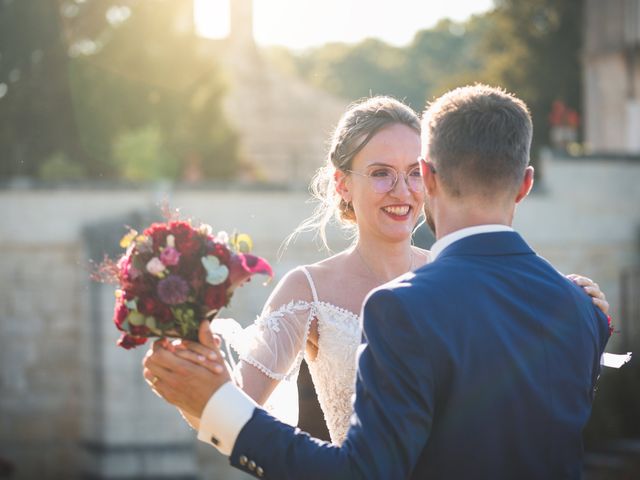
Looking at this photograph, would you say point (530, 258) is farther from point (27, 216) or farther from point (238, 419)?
point (27, 216)

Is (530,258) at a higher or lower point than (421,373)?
higher

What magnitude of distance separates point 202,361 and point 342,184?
143 cm

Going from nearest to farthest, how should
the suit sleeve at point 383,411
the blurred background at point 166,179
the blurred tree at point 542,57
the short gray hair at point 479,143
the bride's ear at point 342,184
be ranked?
the suit sleeve at point 383,411, the short gray hair at point 479,143, the bride's ear at point 342,184, the blurred background at point 166,179, the blurred tree at point 542,57

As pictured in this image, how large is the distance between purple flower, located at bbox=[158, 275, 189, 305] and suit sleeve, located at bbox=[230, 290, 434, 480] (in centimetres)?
53

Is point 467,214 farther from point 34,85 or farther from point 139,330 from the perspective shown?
point 34,85

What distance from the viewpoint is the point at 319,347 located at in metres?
4.02

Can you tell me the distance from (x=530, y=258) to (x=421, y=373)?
48 cm

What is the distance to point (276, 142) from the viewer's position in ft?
142

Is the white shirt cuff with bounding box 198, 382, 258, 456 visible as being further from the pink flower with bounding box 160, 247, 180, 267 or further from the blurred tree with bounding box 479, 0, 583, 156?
the blurred tree with bounding box 479, 0, 583, 156

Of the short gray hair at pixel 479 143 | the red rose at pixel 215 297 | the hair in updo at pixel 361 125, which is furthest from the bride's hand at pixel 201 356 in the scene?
the hair in updo at pixel 361 125

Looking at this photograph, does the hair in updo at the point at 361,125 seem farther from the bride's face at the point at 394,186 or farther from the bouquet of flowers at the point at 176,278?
the bouquet of flowers at the point at 176,278

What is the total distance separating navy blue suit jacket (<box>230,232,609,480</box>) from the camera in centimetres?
260

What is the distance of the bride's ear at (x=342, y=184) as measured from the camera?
165 inches

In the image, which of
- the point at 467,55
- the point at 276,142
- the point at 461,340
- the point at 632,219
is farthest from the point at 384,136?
the point at 467,55
